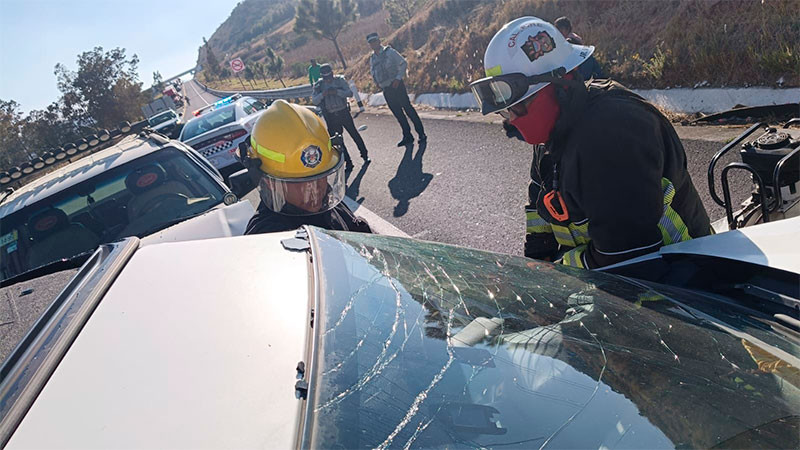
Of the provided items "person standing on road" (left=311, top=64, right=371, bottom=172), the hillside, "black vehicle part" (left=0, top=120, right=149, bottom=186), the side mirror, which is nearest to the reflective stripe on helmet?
the side mirror

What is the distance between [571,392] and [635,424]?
0.46 feet

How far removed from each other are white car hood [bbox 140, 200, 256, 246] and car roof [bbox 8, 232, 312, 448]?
97.2 inches

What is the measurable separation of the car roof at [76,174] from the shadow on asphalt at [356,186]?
137 inches

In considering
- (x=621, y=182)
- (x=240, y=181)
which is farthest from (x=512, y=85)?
(x=240, y=181)

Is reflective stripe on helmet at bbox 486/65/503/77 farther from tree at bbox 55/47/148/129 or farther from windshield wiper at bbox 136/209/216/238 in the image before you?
tree at bbox 55/47/148/129

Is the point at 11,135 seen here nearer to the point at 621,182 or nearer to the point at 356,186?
the point at 356,186

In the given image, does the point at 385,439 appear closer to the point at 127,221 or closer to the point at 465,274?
the point at 465,274

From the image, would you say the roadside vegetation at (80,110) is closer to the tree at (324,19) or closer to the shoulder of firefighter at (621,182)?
the tree at (324,19)

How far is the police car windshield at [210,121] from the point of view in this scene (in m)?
11.2

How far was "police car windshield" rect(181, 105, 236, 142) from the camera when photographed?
11.2 meters

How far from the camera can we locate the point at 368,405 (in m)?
1.08

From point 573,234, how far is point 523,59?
0.83 meters

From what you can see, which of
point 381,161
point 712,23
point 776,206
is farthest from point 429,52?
point 776,206

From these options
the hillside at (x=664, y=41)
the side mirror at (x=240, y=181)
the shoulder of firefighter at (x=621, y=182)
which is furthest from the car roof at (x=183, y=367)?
the hillside at (x=664, y=41)
